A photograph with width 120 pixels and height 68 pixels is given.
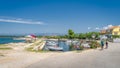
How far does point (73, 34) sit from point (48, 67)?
301 feet

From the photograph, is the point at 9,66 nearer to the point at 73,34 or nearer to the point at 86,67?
the point at 86,67

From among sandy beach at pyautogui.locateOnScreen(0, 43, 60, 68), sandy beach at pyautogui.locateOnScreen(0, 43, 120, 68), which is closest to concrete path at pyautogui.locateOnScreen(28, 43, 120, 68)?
sandy beach at pyautogui.locateOnScreen(0, 43, 120, 68)

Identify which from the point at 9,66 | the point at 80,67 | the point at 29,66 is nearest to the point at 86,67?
the point at 80,67

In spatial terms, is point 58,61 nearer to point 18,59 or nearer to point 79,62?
point 79,62

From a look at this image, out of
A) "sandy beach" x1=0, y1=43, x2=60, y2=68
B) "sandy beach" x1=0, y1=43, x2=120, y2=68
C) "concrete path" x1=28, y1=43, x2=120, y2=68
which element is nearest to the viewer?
"concrete path" x1=28, y1=43, x2=120, y2=68

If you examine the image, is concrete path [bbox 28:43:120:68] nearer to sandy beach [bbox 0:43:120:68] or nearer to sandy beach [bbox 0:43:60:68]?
sandy beach [bbox 0:43:120:68]

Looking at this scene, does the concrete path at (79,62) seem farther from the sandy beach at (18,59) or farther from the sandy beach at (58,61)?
the sandy beach at (18,59)

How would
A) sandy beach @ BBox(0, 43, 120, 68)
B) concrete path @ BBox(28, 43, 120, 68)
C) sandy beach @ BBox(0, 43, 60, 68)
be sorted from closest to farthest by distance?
1. concrete path @ BBox(28, 43, 120, 68)
2. sandy beach @ BBox(0, 43, 120, 68)
3. sandy beach @ BBox(0, 43, 60, 68)

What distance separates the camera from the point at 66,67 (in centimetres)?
1614

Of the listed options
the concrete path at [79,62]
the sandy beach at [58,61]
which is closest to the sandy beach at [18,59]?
the sandy beach at [58,61]

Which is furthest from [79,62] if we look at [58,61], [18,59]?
[18,59]

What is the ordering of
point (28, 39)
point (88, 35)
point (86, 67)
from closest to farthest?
point (86, 67) → point (28, 39) → point (88, 35)

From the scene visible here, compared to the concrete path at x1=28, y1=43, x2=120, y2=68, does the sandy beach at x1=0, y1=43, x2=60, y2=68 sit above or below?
above

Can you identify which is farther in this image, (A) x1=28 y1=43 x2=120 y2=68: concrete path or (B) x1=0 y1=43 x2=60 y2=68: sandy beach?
(B) x1=0 y1=43 x2=60 y2=68: sandy beach
